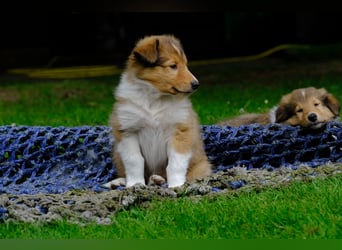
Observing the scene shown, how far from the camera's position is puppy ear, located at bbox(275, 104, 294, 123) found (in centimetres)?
668

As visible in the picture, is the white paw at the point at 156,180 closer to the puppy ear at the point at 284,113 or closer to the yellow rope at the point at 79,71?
the puppy ear at the point at 284,113

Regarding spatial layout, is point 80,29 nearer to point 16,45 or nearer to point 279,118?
point 16,45

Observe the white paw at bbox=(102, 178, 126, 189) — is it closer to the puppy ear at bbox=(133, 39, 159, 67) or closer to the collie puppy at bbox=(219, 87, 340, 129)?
the puppy ear at bbox=(133, 39, 159, 67)

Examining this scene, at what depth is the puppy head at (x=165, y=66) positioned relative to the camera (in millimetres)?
5527

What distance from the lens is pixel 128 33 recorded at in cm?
1694

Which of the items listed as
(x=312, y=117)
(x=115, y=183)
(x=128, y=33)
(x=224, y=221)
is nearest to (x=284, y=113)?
(x=312, y=117)

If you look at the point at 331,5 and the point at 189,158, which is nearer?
the point at 189,158

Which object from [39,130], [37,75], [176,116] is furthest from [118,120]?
[37,75]

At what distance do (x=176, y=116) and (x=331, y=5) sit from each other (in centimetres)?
745

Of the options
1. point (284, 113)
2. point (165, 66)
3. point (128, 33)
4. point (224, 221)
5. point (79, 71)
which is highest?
point (165, 66)

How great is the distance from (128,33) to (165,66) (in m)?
11.5

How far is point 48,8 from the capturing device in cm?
1277

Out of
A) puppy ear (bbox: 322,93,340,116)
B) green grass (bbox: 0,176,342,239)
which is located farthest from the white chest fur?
puppy ear (bbox: 322,93,340,116)

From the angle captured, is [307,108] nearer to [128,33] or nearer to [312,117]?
[312,117]
